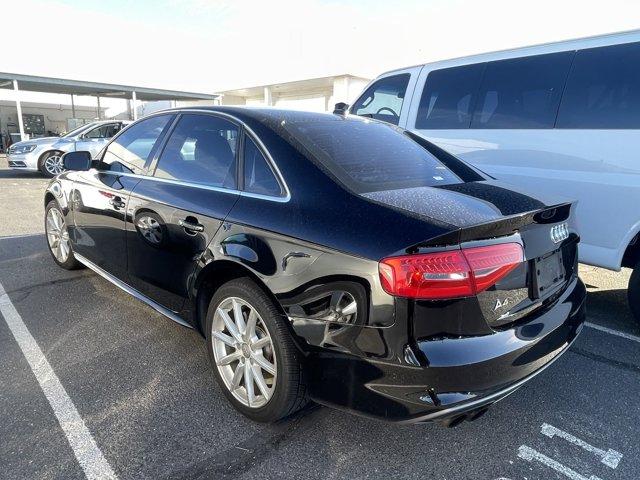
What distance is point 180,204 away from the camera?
2.76 m

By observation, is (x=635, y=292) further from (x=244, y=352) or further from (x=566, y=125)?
(x=244, y=352)

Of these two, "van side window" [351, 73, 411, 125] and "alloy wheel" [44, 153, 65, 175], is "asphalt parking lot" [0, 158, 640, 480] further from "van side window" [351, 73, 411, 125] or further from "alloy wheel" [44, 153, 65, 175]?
"alloy wheel" [44, 153, 65, 175]

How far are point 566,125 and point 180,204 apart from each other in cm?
307

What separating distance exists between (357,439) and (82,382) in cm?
168

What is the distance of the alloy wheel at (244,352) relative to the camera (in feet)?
7.56

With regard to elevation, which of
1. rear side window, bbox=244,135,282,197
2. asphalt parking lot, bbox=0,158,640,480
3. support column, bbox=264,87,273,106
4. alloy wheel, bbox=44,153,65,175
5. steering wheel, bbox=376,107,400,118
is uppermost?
support column, bbox=264,87,273,106

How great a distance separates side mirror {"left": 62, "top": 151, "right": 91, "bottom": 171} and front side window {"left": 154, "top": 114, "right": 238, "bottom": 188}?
1.13 meters

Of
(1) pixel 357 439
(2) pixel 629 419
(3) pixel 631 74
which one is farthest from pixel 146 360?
(3) pixel 631 74

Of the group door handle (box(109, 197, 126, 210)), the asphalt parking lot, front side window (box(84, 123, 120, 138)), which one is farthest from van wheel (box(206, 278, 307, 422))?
front side window (box(84, 123, 120, 138))

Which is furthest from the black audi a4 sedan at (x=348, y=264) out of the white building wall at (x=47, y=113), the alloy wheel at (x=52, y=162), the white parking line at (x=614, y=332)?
the white building wall at (x=47, y=113)

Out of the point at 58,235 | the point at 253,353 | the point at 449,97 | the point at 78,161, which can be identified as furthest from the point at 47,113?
the point at 253,353

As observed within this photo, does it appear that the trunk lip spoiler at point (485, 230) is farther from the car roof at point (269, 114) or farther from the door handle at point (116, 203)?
the door handle at point (116, 203)

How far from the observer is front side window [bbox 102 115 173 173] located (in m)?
3.33

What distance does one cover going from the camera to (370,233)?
1.87 metres
